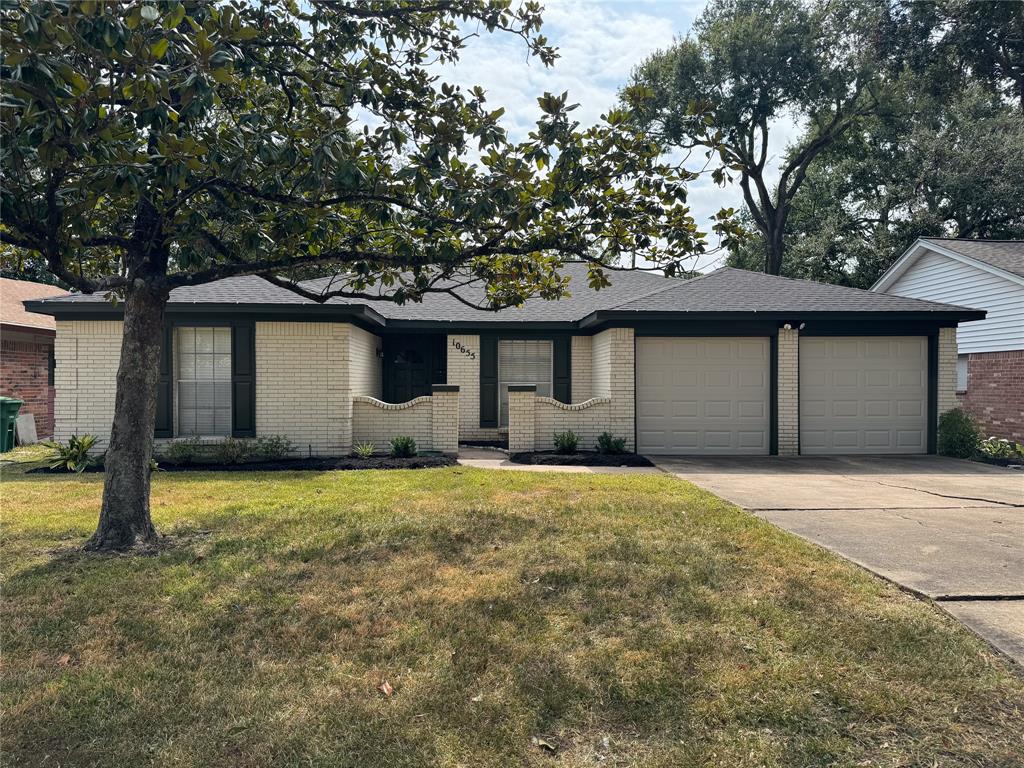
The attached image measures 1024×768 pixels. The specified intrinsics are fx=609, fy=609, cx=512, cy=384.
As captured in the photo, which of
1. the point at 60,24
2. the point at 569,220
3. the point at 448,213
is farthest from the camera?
the point at 569,220

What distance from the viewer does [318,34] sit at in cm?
605

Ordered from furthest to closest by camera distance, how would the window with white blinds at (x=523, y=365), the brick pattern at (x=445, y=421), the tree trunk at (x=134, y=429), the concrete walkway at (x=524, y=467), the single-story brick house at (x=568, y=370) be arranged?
1. the window with white blinds at (x=523, y=365)
2. the brick pattern at (x=445, y=421)
3. the single-story brick house at (x=568, y=370)
4. the concrete walkway at (x=524, y=467)
5. the tree trunk at (x=134, y=429)

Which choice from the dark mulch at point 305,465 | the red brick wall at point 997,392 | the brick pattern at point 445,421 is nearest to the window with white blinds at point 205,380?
the dark mulch at point 305,465

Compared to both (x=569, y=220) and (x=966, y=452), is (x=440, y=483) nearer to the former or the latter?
(x=569, y=220)

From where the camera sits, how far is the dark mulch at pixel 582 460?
10.6 meters

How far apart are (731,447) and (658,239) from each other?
24.0 ft

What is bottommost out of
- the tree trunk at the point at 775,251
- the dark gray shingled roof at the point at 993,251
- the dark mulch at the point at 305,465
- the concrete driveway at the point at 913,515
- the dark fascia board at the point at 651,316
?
the concrete driveway at the point at 913,515

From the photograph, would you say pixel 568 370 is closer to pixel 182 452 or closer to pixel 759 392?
pixel 759 392

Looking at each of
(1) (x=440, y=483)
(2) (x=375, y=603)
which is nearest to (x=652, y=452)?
(1) (x=440, y=483)

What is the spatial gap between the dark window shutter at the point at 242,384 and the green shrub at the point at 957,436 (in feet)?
43.3

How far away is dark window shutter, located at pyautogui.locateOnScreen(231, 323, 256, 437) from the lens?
1103 centimetres

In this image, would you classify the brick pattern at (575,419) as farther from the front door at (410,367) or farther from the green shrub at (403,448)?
the front door at (410,367)

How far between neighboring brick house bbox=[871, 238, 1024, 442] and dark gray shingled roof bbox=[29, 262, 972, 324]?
2.79m

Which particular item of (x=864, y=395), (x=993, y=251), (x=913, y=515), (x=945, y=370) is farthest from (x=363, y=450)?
(x=993, y=251)
